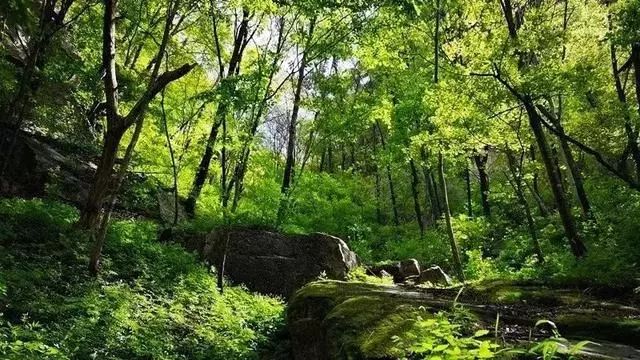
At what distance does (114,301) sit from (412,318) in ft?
19.1

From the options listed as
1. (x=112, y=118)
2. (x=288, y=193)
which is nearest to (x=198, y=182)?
(x=288, y=193)

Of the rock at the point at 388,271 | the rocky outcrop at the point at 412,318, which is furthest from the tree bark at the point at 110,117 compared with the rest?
the rock at the point at 388,271

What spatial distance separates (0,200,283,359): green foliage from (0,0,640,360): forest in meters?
0.05

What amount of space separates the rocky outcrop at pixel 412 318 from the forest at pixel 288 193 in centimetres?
4

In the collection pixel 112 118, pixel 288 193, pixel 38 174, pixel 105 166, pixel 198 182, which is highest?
pixel 198 182

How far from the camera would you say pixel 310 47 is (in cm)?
1493

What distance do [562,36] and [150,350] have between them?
10.9m

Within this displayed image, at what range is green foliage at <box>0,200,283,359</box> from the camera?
671 cm

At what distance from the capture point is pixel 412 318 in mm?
4523

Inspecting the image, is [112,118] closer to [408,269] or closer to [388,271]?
[388,271]

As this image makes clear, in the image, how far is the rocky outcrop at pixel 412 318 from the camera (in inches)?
165

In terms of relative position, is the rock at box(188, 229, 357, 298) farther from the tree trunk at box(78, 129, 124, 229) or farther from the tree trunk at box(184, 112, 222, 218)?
the tree trunk at box(184, 112, 222, 218)

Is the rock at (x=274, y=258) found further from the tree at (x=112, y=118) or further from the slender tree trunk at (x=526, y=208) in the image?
the slender tree trunk at (x=526, y=208)

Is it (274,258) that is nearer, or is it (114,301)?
(114,301)
